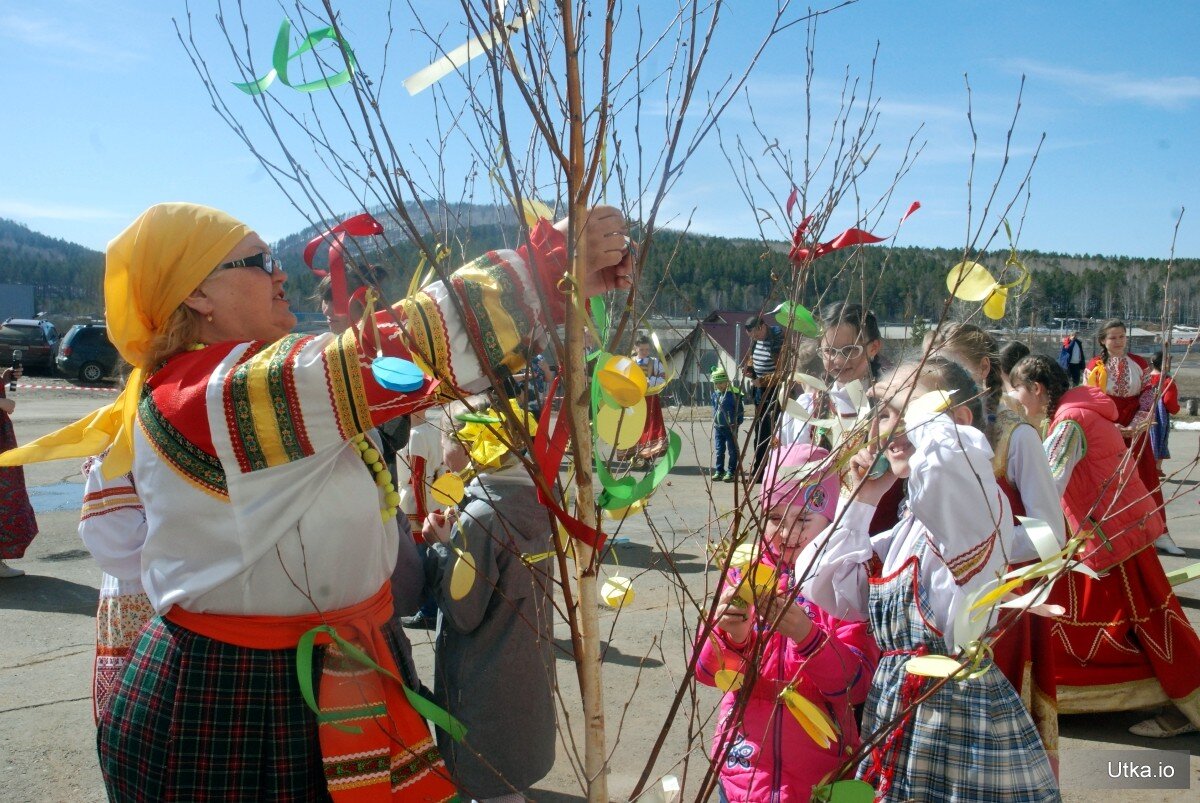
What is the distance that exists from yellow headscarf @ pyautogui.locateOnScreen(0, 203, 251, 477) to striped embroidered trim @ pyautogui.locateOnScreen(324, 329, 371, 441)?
16.5 inches

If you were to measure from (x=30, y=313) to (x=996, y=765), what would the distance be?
184ft

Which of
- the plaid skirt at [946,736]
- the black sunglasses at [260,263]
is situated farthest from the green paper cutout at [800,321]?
the plaid skirt at [946,736]

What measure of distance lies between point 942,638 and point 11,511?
5.87 m

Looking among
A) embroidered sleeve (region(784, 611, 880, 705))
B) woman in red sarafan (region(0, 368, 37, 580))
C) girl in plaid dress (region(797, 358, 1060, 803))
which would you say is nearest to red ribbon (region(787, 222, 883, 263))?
girl in plaid dress (region(797, 358, 1060, 803))

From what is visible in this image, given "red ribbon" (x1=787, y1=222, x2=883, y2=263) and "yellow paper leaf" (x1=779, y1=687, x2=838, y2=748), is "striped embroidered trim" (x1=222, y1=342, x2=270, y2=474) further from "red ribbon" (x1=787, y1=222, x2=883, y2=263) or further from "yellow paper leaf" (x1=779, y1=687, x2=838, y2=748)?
"yellow paper leaf" (x1=779, y1=687, x2=838, y2=748)

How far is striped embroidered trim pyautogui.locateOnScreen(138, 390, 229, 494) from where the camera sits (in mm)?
1399

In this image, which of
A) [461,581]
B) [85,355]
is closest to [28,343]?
[85,355]

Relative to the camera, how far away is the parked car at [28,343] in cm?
2273

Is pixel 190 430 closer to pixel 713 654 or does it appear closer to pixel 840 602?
A: pixel 713 654

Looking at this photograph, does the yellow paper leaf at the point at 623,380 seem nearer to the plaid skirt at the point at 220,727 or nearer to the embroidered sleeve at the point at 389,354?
the embroidered sleeve at the point at 389,354

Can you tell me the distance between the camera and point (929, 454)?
205 centimetres

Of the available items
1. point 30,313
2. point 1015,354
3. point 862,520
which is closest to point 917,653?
point 862,520

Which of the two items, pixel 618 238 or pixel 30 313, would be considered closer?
pixel 618 238

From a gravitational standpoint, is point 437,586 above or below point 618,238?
below
